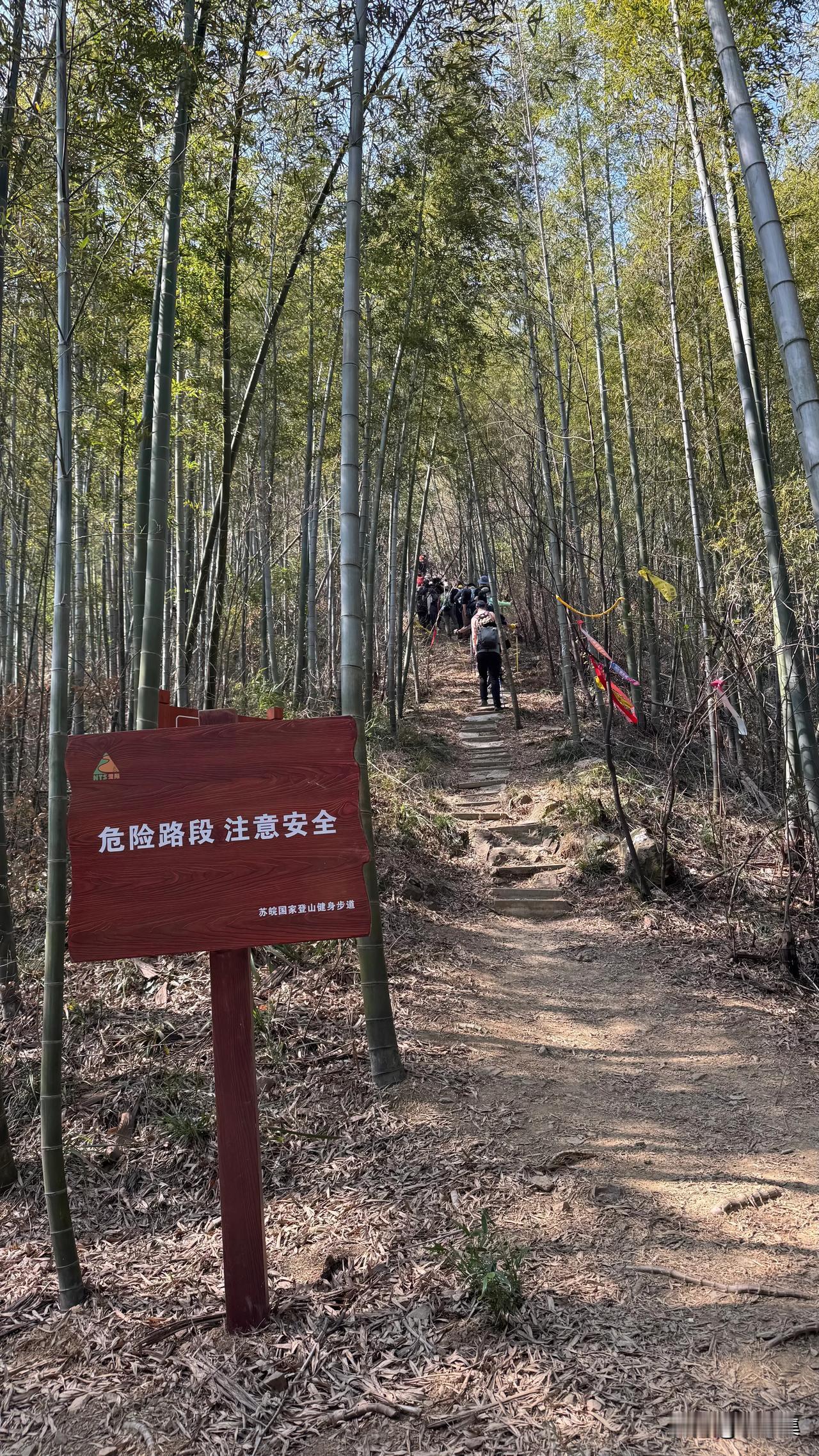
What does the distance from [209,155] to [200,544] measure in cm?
604

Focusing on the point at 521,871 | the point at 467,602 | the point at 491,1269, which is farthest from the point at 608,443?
the point at 491,1269

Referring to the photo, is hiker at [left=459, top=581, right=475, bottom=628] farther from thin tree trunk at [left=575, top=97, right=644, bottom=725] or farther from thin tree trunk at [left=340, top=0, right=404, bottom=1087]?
thin tree trunk at [left=340, top=0, right=404, bottom=1087]

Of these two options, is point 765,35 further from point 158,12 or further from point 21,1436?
point 21,1436

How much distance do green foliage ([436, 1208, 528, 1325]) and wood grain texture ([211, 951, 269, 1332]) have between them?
466 millimetres

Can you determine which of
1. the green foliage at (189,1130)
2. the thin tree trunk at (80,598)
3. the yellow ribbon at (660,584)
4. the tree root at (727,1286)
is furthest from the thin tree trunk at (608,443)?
the tree root at (727,1286)

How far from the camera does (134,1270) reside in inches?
85.2

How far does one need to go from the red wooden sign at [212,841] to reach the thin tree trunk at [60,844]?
20 cm

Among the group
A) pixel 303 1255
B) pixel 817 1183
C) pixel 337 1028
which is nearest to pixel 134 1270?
pixel 303 1255

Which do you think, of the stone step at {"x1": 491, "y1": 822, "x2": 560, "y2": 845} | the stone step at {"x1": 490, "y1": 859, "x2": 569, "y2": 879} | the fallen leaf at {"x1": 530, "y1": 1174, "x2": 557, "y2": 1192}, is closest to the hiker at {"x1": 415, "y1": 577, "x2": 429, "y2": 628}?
the stone step at {"x1": 491, "y1": 822, "x2": 560, "y2": 845}

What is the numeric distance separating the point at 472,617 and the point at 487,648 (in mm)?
3505

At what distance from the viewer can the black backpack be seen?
878 centimetres

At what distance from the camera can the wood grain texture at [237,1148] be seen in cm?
188

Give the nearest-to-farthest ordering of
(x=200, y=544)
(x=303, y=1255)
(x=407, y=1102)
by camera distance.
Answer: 1. (x=303, y=1255)
2. (x=407, y=1102)
3. (x=200, y=544)

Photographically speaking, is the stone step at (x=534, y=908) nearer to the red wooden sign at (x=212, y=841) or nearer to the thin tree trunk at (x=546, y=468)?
the thin tree trunk at (x=546, y=468)
